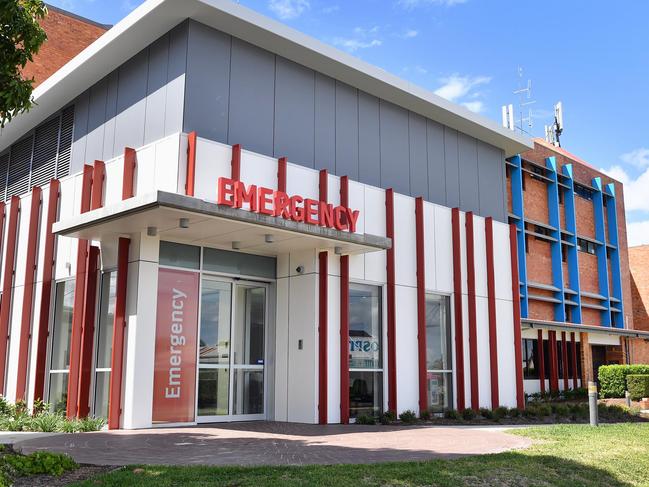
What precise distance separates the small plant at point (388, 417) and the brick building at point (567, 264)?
13.1 metres

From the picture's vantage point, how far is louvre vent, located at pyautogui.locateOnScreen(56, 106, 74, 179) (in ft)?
61.7

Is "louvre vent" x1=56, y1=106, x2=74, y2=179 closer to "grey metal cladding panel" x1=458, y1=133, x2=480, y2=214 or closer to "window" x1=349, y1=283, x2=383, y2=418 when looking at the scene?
"window" x1=349, y1=283, x2=383, y2=418

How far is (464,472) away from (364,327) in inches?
325

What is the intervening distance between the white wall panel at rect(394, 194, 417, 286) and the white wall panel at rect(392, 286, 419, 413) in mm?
329

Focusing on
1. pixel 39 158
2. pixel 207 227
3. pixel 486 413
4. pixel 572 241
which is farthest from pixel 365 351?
pixel 572 241

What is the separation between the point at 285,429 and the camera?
13.9 meters

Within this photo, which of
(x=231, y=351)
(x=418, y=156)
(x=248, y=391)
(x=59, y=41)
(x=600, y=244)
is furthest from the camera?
(x=600, y=244)

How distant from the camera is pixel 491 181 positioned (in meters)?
22.6

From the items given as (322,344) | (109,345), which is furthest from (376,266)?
(109,345)

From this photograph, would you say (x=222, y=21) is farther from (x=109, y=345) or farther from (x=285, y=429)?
(x=285, y=429)

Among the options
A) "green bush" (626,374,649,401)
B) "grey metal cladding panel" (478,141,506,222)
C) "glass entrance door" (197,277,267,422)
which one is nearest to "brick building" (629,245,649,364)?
"green bush" (626,374,649,401)

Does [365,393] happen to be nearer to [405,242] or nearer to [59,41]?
[405,242]

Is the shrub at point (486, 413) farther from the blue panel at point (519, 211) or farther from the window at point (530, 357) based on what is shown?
the blue panel at point (519, 211)

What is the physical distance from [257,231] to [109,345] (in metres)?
Answer: 4.04
